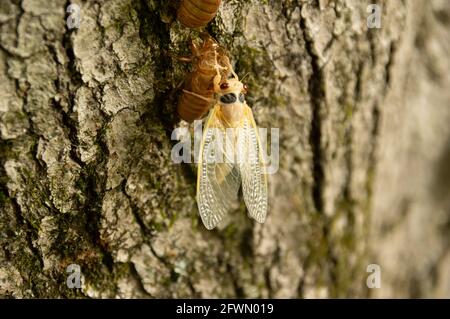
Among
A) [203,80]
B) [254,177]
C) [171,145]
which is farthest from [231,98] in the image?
[254,177]

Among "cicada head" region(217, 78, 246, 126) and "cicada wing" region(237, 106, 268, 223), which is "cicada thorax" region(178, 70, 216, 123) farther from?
"cicada wing" region(237, 106, 268, 223)

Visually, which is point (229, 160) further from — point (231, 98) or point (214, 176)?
point (231, 98)

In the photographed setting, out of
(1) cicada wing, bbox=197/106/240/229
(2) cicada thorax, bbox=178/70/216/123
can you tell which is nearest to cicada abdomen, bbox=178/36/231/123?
(2) cicada thorax, bbox=178/70/216/123

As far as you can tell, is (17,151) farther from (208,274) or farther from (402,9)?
(402,9)

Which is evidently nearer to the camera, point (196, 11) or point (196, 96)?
point (196, 11)

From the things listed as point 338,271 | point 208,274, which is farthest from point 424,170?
point 208,274
